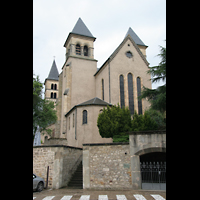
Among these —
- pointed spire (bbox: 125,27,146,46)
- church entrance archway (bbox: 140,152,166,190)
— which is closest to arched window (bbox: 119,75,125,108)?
church entrance archway (bbox: 140,152,166,190)

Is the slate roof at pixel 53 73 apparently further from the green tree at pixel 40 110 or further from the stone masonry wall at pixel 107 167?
the stone masonry wall at pixel 107 167

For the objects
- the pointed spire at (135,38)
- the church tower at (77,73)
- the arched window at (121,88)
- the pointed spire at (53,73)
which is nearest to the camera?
the arched window at (121,88)

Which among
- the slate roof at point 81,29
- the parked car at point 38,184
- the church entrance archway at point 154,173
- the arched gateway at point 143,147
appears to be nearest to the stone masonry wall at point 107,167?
the arched gateway at point 143,147

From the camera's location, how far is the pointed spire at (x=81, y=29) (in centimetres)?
3278

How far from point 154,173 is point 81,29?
2725cm

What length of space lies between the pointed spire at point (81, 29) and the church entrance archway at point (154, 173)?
23579 mm

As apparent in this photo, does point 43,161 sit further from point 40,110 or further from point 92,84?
point 92,84

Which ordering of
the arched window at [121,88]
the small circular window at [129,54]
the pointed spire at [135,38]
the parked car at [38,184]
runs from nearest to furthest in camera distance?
the parked car at [38,184] < the arched window at [121,88] < the small circular window at [129,54] < the pointed spire at [135,38]

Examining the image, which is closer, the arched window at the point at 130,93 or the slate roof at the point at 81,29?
the arched window at the point at 130,93

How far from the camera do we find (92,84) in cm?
2950

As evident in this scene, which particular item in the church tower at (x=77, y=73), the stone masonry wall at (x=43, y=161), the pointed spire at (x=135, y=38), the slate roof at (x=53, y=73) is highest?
the pointed spire at (x=135, y=38)

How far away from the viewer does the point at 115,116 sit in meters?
16.9
